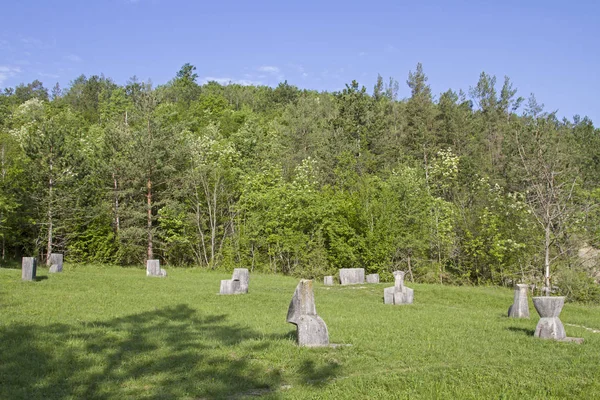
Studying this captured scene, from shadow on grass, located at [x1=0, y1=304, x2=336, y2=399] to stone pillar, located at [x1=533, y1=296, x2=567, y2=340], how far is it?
5.79 meters

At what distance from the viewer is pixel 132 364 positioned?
9.22 meters

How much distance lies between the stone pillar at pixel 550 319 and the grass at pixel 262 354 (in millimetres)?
408

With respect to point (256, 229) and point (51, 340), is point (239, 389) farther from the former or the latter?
point (256, 229)

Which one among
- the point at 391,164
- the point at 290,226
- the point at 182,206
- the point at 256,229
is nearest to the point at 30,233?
the point at 182,206

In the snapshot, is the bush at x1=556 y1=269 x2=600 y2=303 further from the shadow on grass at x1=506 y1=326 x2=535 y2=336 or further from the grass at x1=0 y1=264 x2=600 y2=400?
the shadow on grass at x1=506 y1=326 x2=535 y2=336

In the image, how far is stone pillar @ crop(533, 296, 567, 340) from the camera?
38.8 ft

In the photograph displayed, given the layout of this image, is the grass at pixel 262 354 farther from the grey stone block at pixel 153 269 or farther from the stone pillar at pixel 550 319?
the grey stone block at pixel 153 269

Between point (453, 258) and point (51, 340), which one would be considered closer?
point (51, 340)

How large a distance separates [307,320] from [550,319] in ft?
18.8

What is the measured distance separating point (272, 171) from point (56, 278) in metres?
22.3

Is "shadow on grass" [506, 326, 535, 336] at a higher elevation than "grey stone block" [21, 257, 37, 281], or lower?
lower

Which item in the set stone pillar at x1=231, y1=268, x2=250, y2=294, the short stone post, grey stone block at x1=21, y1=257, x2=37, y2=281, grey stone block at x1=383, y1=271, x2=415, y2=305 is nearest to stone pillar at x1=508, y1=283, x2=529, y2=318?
grey stone block at x1=383, y1=271, x2=415, y2=305

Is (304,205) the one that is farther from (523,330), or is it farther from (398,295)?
(523,330)

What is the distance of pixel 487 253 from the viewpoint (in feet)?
117
